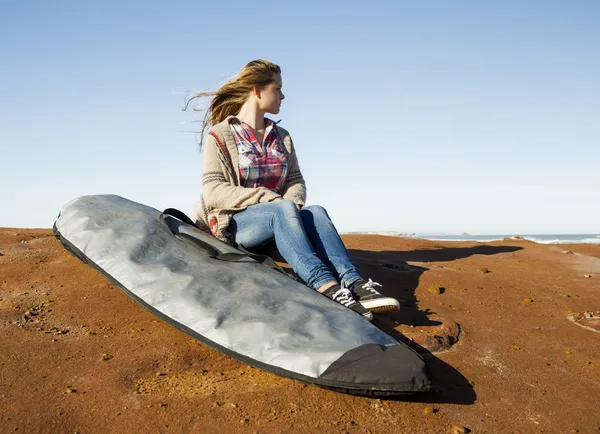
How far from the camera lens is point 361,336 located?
2361 mm

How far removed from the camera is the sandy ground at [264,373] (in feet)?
6.53

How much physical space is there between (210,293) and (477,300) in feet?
6.49

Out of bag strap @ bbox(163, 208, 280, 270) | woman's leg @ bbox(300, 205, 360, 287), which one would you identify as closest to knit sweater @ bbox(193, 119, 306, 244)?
woman's leg @ bbox(300, 205, 360, 287)

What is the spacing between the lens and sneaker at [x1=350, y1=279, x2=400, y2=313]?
9.36 ft

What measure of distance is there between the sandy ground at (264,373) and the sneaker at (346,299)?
8.6 inches

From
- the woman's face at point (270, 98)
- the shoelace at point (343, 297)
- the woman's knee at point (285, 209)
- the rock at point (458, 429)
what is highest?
the woman's face at point (270, 98)

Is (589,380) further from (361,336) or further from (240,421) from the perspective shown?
(240,421)

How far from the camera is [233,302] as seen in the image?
2.64m

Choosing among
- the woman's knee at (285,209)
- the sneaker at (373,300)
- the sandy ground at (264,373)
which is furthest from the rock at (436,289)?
the woman's knee at (285,209)

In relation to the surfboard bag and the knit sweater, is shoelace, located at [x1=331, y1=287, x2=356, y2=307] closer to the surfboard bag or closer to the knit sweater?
the surfboard bag

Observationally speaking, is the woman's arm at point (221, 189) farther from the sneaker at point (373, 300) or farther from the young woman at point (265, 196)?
the sneaker at point (373, 300)

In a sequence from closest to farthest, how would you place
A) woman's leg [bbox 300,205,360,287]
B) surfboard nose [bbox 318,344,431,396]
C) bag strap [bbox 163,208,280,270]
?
surfboard nose [bbox 318,344,431,396] → bag strap [bbox 163,208,280,270] → woman's leg [bbox 300,205,360,287]

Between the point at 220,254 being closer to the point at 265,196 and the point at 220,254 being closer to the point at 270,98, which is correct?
the point at 265,196

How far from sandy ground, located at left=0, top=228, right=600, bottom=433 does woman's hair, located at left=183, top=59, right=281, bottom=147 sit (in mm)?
1592
